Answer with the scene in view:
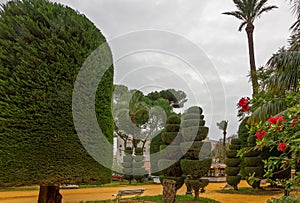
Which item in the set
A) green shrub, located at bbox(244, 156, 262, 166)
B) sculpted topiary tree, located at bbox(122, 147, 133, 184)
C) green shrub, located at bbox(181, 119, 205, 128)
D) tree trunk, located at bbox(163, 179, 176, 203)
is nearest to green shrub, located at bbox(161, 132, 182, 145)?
green shrub, located at bbox(181, 119, 205, 128)

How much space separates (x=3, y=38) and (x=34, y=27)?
501mm

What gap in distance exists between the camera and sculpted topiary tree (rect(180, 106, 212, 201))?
31.1ft

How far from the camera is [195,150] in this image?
962 cm

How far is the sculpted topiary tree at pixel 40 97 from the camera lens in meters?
4.14

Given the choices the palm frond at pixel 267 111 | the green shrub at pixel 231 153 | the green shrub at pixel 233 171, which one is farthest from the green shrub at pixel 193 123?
the green shrub at pixel 233 171

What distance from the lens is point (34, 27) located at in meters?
4.41

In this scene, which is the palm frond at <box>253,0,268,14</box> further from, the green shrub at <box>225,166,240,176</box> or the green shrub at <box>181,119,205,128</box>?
the green shrub at <box>225,166,240,176</box>

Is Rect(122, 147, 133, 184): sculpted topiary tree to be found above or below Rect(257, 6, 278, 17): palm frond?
below

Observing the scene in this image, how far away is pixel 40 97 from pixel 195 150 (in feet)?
21.2

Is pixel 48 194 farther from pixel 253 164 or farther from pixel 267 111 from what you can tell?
pixel 253 164

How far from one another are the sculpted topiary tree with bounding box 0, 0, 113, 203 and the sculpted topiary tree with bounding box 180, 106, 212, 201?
5.30 meters

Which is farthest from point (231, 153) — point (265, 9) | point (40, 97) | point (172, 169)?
point (40, 97)

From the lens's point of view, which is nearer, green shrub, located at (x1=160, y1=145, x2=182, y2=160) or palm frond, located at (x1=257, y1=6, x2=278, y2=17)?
green shrub, located at (x1=160, y1=145, x2=182, y2=160)

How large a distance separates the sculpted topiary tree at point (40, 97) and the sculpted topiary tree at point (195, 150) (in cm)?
530
